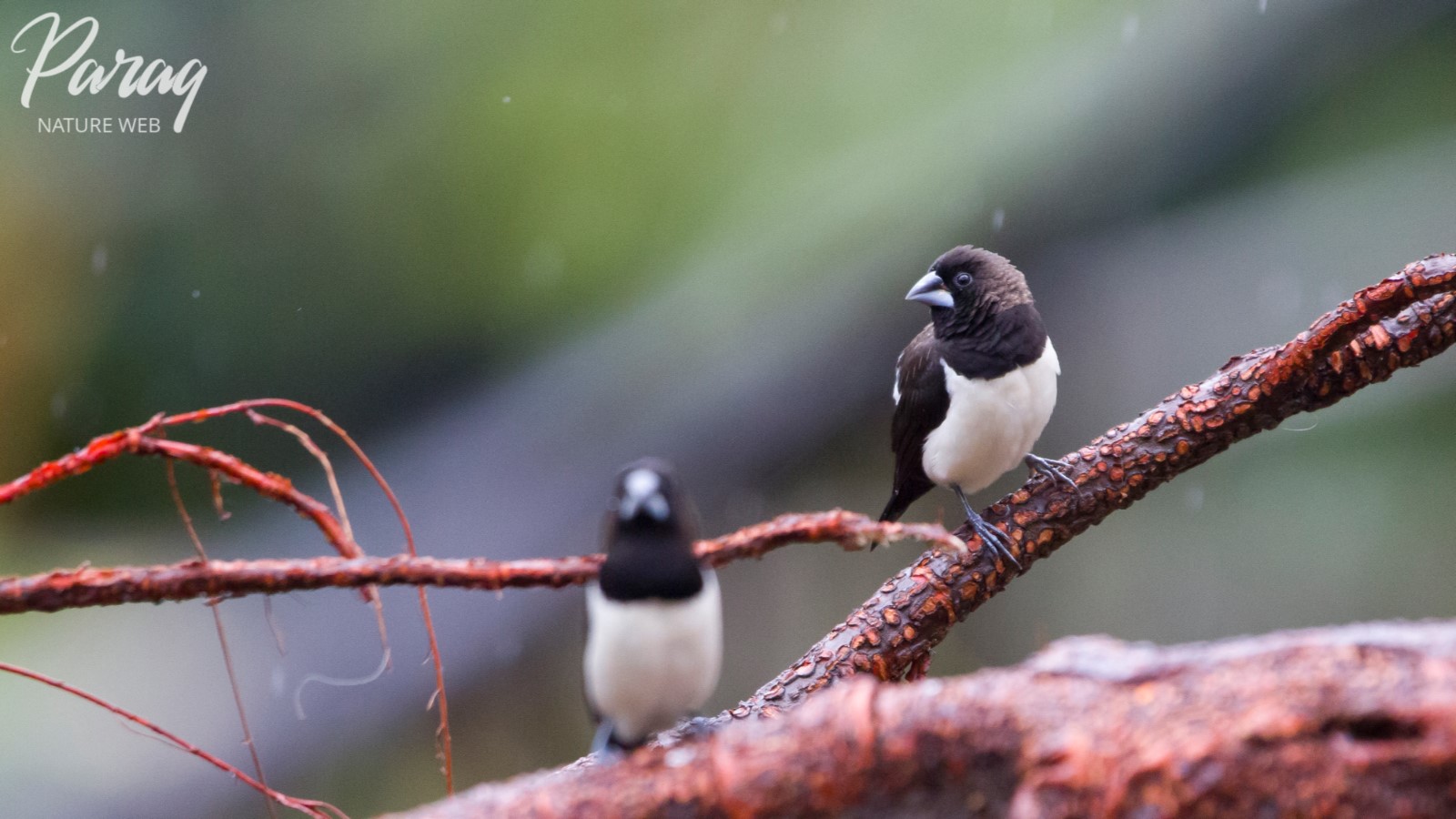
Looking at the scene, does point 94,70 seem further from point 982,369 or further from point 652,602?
point 652,602

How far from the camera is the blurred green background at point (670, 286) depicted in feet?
12.0

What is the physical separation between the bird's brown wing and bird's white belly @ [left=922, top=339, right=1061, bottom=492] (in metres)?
0.02

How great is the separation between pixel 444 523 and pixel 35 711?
1411 mm

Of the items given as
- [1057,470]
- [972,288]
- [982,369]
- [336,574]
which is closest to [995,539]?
[1057,470]

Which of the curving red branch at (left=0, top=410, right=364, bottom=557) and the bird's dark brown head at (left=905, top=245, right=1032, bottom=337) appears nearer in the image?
the curving red branch at (left=0, top=410, right=364, bottom=557)

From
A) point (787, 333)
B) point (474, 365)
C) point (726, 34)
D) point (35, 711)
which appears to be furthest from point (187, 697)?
point (726, 34)

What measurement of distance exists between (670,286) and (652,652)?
3106 mm

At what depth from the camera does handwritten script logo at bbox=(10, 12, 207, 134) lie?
354 cm

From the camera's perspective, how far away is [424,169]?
393cm

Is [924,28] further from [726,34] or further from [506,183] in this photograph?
[506,183]

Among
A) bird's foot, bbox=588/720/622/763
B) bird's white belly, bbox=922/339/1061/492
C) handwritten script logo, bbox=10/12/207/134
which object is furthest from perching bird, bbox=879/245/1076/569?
handwritten script logo, bbox=10/12/207/134

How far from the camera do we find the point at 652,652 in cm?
96

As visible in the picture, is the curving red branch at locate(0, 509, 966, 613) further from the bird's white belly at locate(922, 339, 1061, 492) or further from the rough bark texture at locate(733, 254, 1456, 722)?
the bird's white belly at locate(922, 339, 1061, 492)

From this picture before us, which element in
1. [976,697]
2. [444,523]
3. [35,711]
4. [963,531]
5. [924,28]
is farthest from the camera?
[924,28]
